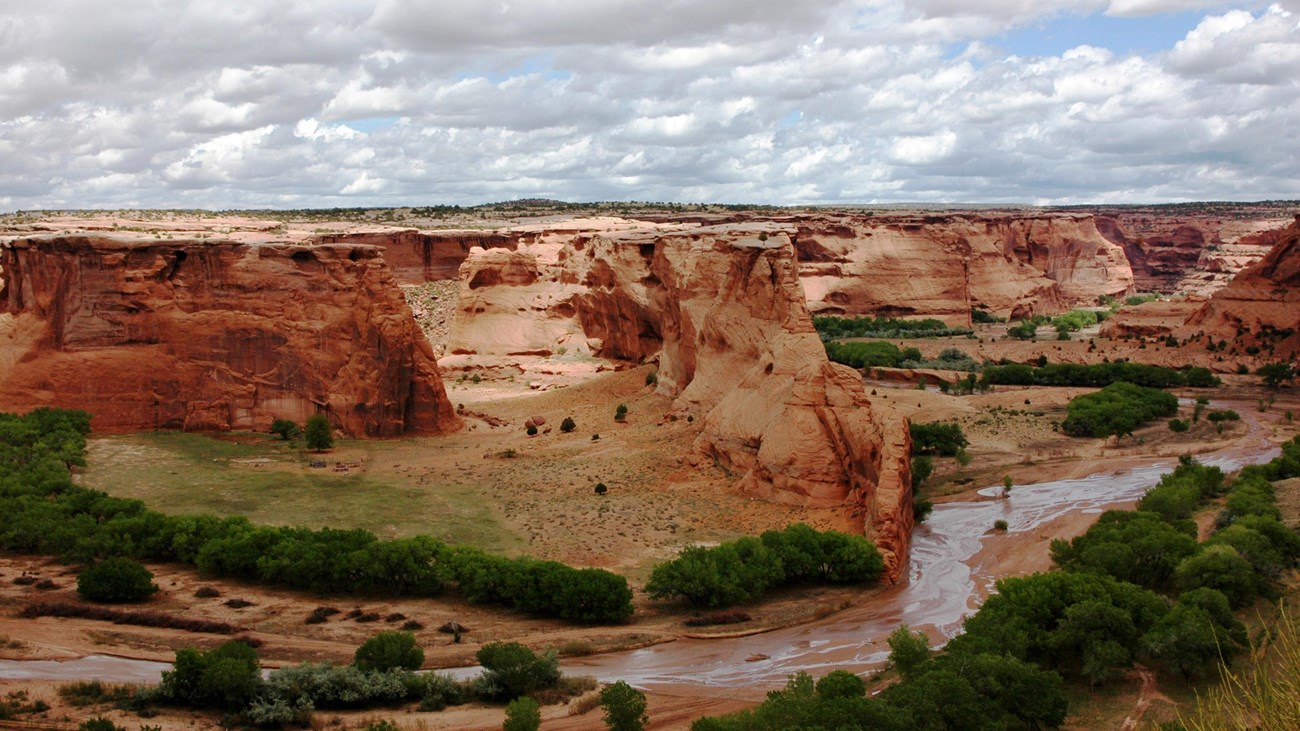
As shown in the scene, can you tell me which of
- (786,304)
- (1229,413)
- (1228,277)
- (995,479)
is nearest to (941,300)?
(1228,277)

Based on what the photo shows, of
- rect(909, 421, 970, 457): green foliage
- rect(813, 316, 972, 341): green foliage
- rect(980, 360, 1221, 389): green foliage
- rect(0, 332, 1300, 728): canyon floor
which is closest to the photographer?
rect(0, 332, 1300, 728): canyon floor

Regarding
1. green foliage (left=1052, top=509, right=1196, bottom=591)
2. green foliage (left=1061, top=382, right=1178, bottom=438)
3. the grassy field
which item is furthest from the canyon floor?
green foliage (left=1052, top=509, right=1196, bottom=591)

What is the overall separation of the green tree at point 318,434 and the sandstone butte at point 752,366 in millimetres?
10907

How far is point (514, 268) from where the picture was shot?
59344 mm

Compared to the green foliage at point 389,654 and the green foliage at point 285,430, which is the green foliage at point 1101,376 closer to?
the green foliage at point 285,430

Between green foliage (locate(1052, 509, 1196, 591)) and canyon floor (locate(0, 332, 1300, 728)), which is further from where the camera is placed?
green foliage (locate(1052, 509, 1196, 591))

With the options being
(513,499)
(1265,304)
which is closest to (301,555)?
(513,499)

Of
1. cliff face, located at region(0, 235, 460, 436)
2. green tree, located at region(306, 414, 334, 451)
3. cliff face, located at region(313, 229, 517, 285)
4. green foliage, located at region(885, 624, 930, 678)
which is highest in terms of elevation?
cliff face, located at region(313, 229, 517, 285)

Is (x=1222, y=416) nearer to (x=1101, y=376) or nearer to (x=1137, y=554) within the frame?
(x=1101, y=376)

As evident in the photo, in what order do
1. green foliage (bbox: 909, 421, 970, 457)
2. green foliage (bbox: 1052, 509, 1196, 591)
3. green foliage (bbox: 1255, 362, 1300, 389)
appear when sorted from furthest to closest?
1. green foliage (bbox: 1255, 362, 1300, 389)
2. green foliage (bbox: 909, 421, 970, 457)
3. green foliage (bbox: 1052, 509, 1196, 591)

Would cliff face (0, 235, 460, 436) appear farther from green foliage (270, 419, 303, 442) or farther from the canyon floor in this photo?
the canyon floor

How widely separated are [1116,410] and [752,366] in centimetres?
1940

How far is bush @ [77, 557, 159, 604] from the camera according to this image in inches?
921

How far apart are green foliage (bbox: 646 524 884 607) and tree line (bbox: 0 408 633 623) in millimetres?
1269
